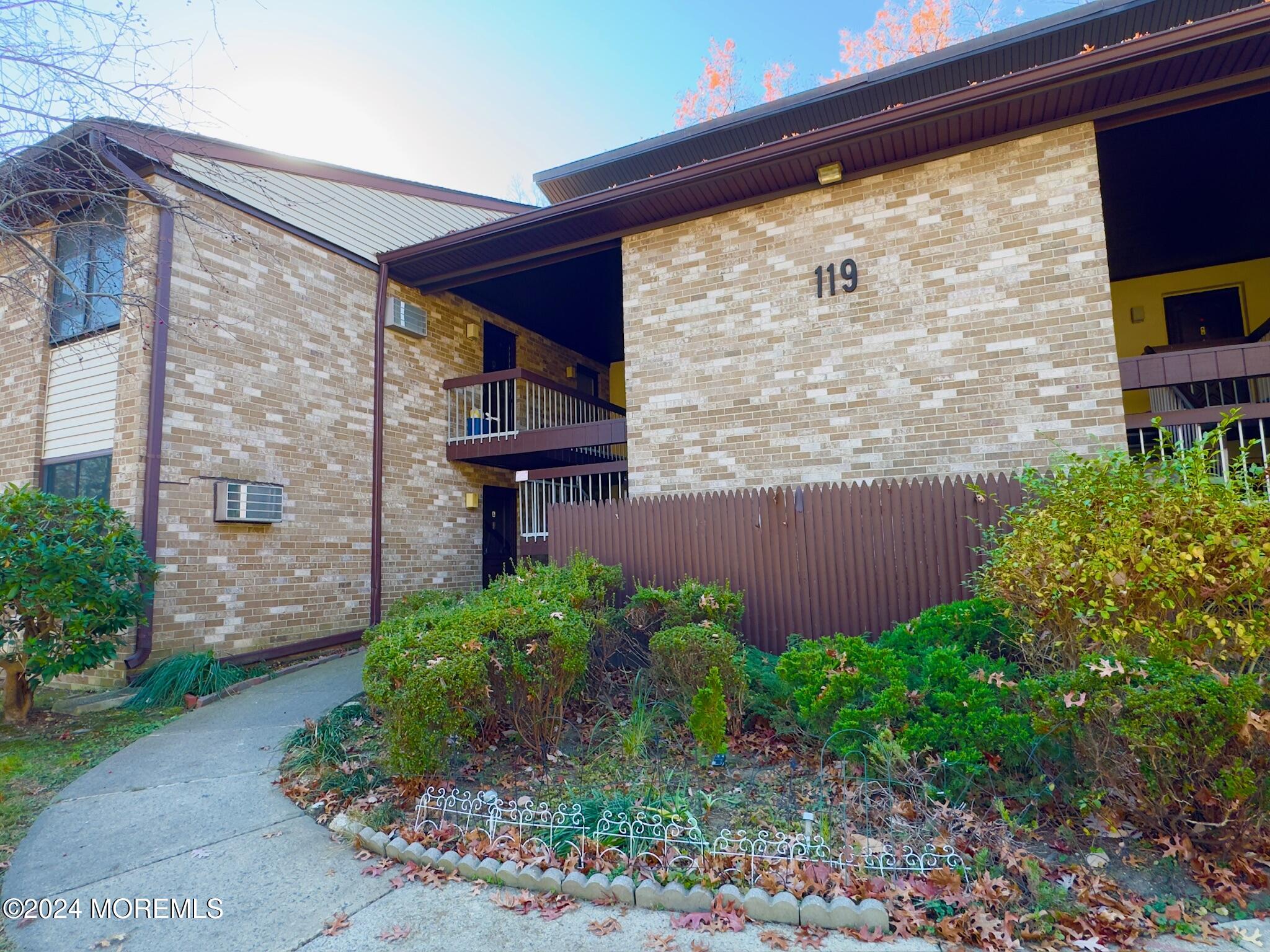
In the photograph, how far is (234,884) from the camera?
329cm

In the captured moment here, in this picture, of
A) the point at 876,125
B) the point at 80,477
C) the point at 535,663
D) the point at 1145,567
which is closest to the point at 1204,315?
the point at 876,125

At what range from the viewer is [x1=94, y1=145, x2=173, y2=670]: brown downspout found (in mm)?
7047

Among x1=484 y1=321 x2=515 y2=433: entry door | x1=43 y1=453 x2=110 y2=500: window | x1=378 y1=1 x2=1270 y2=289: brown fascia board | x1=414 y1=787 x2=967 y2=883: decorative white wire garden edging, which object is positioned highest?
x1=378 y1=1 x2=1270 y2=289: brown fascia board

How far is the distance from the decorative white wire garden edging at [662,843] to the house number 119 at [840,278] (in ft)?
20.8

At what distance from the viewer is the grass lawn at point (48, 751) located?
418 centimetres

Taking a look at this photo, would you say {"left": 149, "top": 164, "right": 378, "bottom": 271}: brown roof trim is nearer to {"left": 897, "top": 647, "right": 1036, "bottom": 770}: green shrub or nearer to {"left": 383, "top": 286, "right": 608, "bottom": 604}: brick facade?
{"left": 383, "top": 286, "right": 608, "bottom": 604}: brick facade

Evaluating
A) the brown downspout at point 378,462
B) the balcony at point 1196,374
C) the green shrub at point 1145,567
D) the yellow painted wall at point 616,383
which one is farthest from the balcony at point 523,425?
the green shrub at point 1145,567

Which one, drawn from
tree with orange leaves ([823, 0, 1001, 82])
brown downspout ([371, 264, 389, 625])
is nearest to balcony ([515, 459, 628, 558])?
brown downspout ([371, 264, 389, 625])

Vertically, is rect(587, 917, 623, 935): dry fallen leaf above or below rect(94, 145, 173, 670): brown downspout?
below

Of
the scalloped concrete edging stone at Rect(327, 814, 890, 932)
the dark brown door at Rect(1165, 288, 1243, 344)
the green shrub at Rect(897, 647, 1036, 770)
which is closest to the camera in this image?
the scalloped concrete edging stone at Rect(327, 814, 890, 932)

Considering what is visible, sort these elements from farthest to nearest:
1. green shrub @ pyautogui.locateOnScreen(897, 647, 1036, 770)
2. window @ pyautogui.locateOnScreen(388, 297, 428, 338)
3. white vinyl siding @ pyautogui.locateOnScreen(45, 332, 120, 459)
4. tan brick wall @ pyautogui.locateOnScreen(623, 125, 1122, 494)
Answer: window @ pyautogui.locateOnScreen(388, 297, 428, 338)
white vinyl siding @ pyautogui.locateOnScreen(45, 332, 120, 459)
tan brick wall @ pyautogui.locateOnScreen(623, 125, 1122, 494)
green shrub @ pyautogui.locateOnScreen(897, 647, 1036, 770)

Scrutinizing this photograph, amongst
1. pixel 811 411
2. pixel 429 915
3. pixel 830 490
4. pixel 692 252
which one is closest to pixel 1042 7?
pixel 692 252

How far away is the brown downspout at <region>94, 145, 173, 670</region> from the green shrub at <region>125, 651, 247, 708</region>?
0.91ft

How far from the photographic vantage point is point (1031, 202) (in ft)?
24.1
